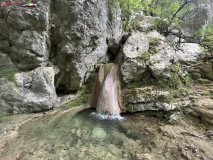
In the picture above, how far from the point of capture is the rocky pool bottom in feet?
9.89

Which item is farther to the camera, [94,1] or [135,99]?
[94,1]

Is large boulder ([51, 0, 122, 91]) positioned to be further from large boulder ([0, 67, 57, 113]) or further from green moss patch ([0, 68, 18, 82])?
green moss patch ([0, 68, 18, 82])

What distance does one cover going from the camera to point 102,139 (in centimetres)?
389

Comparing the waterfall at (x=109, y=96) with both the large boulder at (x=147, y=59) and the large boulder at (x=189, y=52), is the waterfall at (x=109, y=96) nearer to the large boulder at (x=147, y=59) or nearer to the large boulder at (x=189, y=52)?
the large boulder at (x=147, y=59)

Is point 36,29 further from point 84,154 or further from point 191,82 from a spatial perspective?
point 191,82

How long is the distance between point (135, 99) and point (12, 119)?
20.2 ft

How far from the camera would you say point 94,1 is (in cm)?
673

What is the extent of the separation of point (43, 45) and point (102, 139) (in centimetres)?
597

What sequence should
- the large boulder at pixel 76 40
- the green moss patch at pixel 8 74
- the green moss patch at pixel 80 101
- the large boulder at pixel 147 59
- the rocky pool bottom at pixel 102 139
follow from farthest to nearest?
the green moss patch at pixel 80 101 → the large boulder at pixel 147 59 → the large boulder at pixel 76 40 → the green moss patch at pixel 8 74 → the rocky pool bottom at pixel 102 139

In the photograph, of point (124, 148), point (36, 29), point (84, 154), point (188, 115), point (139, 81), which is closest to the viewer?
point (84, 154)

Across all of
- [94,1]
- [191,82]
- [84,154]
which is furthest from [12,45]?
[191,82]

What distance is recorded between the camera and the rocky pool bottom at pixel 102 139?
9.89 ft

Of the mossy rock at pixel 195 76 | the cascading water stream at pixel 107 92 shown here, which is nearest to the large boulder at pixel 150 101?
the cascading water stream at pixel 107 92

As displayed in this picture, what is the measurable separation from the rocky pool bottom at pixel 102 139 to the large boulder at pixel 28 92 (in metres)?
0.57
